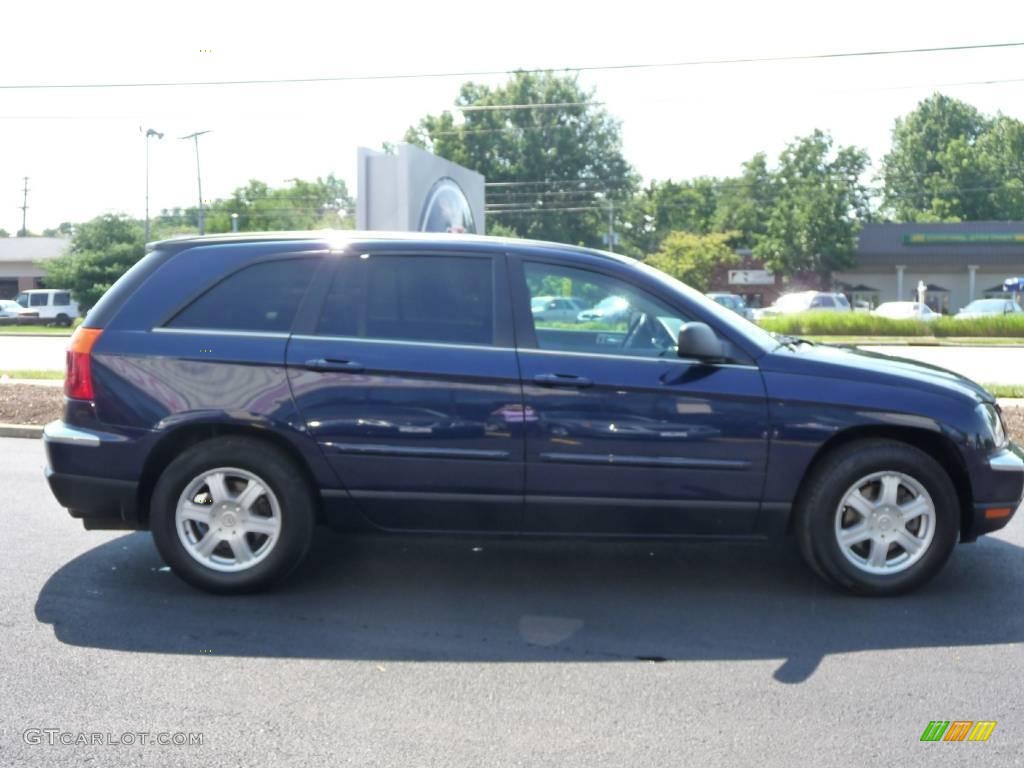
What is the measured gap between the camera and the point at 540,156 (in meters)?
73.9

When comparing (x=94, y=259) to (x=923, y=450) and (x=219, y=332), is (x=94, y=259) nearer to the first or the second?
(x=219, y=332)

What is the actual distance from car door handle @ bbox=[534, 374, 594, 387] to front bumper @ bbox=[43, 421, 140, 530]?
2.12 meters

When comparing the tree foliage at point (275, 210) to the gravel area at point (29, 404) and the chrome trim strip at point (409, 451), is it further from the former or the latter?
the chrome trim strip at point (409, 451)

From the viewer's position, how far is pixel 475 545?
21.6 feet

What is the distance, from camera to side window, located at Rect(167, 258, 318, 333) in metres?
5.60

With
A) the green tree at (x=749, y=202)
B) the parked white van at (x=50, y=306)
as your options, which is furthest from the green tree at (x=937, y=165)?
the parked white van at (x=50, y=306)

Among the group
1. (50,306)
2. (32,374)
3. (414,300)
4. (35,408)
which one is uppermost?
(50,306)

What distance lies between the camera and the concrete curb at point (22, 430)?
1146 cm

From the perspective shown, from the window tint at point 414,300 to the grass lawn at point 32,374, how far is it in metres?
12.4

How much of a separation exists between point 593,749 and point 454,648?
46.1 inches

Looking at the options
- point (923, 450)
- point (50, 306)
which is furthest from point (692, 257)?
point (923, 450)

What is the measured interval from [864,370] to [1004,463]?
0.84 m

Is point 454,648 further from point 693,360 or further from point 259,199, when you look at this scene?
point 259,199

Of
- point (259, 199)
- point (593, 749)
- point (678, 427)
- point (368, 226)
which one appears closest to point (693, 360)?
point (678, 427)
